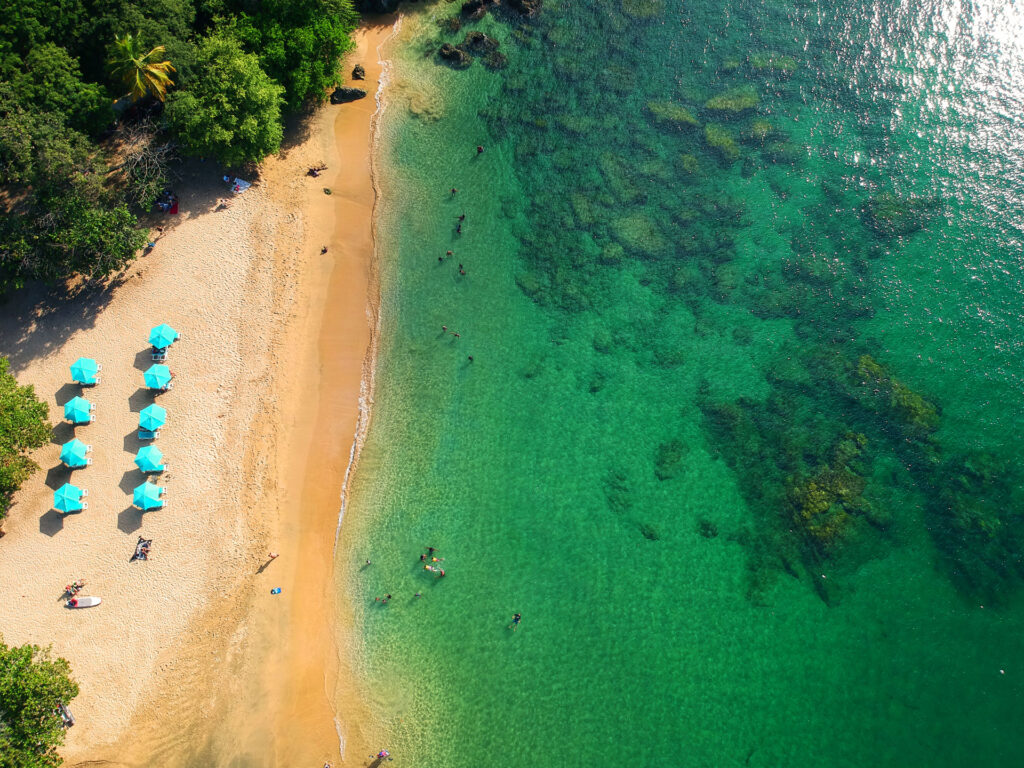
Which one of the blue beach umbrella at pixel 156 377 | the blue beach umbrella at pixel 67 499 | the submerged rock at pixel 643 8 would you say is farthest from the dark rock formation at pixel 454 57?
the blue beach umbrella at pixel 67 499

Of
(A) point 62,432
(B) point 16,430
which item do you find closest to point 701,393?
(A) point 62,432

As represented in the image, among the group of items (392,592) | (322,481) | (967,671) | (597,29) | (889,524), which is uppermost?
(597,29)

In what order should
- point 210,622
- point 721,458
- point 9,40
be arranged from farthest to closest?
1. point 721,458
2. point 9,40
3. point 210,622

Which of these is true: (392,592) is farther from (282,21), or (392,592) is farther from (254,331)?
(282,21)

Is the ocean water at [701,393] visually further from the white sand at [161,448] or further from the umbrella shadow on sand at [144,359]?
the umbrella shadow on sand at [144,359]

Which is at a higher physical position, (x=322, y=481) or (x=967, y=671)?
(x=322, y=481)

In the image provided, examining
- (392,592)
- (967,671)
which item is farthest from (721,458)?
(392,592)
